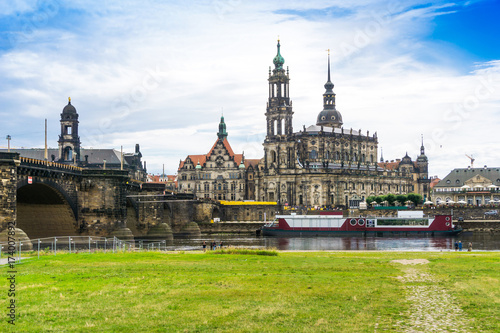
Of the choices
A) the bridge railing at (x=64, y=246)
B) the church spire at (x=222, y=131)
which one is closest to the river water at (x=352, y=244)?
the bridge railing at (x=64, y=246)

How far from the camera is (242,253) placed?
46812mm

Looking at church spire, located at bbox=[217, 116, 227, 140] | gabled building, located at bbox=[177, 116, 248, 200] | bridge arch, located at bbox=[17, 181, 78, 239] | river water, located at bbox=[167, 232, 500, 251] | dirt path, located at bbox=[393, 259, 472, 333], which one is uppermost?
church spire, located at bbox=[217, 116, 227, 140]

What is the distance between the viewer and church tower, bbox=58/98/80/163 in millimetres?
157375

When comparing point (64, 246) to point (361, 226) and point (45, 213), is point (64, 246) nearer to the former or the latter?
point (45, 213)

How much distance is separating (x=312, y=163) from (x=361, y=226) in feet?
177

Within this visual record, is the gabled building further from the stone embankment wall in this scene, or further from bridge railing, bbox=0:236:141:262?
bridge railing, bbox=0:236:141:262

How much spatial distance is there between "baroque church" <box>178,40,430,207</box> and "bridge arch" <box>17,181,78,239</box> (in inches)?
3910

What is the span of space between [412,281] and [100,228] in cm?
4498

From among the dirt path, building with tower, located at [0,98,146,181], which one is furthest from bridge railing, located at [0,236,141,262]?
building with tower, located at [0,98,146,181]

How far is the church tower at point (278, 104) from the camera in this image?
169625 mm

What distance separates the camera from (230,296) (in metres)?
23.8

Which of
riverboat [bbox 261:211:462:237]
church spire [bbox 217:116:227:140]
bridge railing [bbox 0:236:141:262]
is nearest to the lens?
bridge railing [bbox 0:236:141:262]

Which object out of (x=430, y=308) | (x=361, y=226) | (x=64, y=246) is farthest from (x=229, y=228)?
(x=430, y=308)

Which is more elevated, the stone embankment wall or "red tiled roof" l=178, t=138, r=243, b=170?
"red tiled roof" l=178, t=138, r=243, b=170
